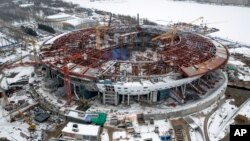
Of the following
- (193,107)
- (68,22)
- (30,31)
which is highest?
(68,22)

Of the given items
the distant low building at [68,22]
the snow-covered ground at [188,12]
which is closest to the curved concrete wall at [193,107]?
the snow-covered ground at [188,12]

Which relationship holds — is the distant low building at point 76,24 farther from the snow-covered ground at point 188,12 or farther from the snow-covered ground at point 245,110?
the snow-covered ground at point 245,110

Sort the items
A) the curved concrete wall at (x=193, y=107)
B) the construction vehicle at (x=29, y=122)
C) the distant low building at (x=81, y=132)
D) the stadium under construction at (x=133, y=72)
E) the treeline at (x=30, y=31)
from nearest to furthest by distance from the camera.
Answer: the distant low building at (x=81, y=132) < the construction vehicle at (x=29, y=122) < the curved concrete wall at (x=193, y=107) < the stadium under construction at (x=133, y=72) < the treeline at (x=30, y=31)

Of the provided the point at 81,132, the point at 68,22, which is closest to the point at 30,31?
the point at 68,22

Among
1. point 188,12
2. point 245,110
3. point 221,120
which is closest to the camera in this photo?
point 221,120

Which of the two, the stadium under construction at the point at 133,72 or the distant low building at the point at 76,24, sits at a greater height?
the distant low building at the point at 76,24

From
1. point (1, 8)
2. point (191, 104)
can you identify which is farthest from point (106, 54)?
point (1, 8)

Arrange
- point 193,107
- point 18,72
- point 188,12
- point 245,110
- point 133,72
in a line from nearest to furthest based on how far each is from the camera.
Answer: point 193,107 → point 245,110 → point 133,72 → point 18,72 → point 188,12

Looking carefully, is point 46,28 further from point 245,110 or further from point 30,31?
point 245,110
